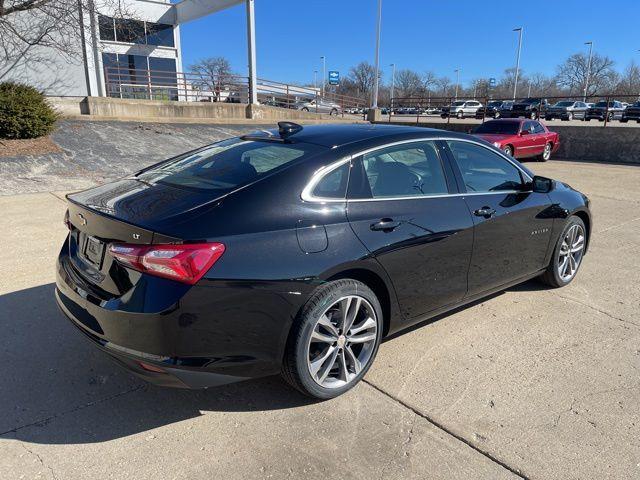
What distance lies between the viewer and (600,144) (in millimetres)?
18859

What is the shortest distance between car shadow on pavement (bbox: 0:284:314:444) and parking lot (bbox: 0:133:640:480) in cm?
1

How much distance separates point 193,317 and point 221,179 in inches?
36.6

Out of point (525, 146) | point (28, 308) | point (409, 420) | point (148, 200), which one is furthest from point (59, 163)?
point (525, 146)

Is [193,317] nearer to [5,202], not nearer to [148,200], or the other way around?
[148,200]

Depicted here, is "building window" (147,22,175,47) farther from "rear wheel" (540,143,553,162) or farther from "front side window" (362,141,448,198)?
"front side window" (362,141,448,198)

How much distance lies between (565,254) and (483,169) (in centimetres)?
148

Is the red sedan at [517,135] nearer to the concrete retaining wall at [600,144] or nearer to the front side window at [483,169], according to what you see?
the concrete retaining wall at [600,144]

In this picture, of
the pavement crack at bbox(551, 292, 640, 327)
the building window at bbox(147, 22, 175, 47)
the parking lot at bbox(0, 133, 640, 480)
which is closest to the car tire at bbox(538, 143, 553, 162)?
the pavement crack at bbox(551, 292, 640, 327)

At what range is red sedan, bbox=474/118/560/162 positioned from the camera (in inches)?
610

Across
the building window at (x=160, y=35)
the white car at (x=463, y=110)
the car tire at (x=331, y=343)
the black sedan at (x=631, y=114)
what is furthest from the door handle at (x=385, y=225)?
the white car at (x=463, y=110)

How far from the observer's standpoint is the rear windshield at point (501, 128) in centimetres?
1598

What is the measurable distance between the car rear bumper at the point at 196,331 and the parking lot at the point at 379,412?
376 millimetres

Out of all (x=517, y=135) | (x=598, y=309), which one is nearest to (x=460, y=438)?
(x=598, y=309)

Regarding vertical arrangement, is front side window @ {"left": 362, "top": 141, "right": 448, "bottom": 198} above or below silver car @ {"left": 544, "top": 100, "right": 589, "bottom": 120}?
below
